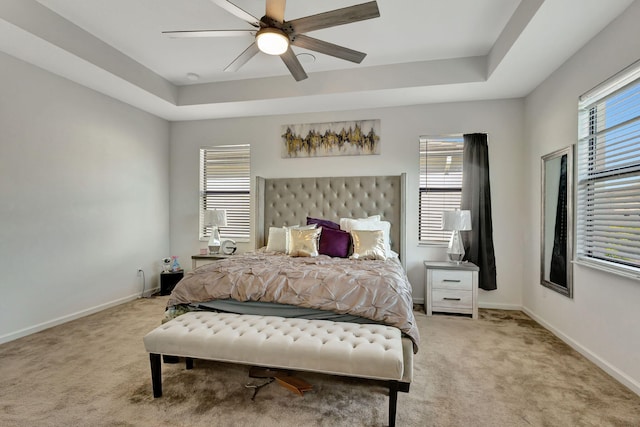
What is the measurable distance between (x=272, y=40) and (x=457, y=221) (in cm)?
285

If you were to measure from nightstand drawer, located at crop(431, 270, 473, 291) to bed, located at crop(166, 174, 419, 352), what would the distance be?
52cm

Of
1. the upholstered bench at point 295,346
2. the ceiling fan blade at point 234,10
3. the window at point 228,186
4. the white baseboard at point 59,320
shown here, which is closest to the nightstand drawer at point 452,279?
the upholstered bench at point 295,346

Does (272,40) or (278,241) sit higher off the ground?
(272,40)

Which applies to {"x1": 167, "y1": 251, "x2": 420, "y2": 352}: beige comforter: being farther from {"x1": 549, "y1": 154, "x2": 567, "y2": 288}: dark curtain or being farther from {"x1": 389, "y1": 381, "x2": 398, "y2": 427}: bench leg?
{"x1": 549, "y1": 154, "x2": 567, "y2": 288}: dark curtain

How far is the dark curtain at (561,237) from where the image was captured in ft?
9.95

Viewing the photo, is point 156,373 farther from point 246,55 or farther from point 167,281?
point 167,281

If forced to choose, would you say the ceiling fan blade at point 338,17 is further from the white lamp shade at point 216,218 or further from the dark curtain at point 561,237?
the white lamp shade at point 216,218

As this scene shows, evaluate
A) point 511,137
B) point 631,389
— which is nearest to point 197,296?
point 631,389

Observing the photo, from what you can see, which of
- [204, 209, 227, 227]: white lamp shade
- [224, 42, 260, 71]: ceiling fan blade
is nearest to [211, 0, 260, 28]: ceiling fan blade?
[224, 42, 260, 71]: ceiling fan blade

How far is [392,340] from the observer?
1891 millimetres

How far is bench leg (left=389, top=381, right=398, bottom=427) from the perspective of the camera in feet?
5.63

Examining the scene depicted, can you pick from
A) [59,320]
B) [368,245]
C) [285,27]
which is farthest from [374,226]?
[59,320]

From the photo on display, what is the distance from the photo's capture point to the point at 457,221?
371cm

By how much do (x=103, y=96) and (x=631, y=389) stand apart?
592cm
